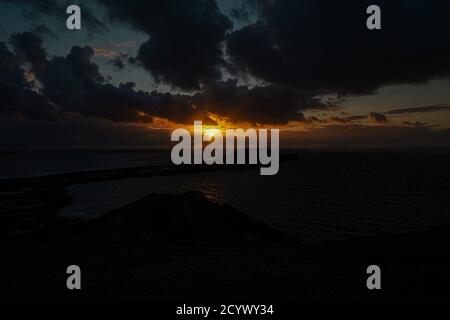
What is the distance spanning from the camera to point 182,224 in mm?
25375

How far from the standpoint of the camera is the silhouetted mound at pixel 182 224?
80.6 feet

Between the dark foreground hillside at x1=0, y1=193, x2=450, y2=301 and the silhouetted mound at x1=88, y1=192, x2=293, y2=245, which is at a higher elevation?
the silhouetted mound at x1=88, y1=192, x2=293, y2=245

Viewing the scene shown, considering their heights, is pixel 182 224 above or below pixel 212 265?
above

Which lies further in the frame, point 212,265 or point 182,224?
point 182,224

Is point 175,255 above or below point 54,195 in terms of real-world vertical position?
below

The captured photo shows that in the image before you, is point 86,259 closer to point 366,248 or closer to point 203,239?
point 203,239

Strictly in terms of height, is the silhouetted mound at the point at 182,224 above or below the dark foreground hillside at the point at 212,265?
above

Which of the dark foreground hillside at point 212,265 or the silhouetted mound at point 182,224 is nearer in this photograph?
the dark foreground hillside at point 212,265

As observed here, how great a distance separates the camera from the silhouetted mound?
24.6 m

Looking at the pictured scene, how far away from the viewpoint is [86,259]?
59.8 feet

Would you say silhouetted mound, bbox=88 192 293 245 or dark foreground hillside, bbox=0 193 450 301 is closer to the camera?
dark foreground hillside, bbox=0 193 450 301
